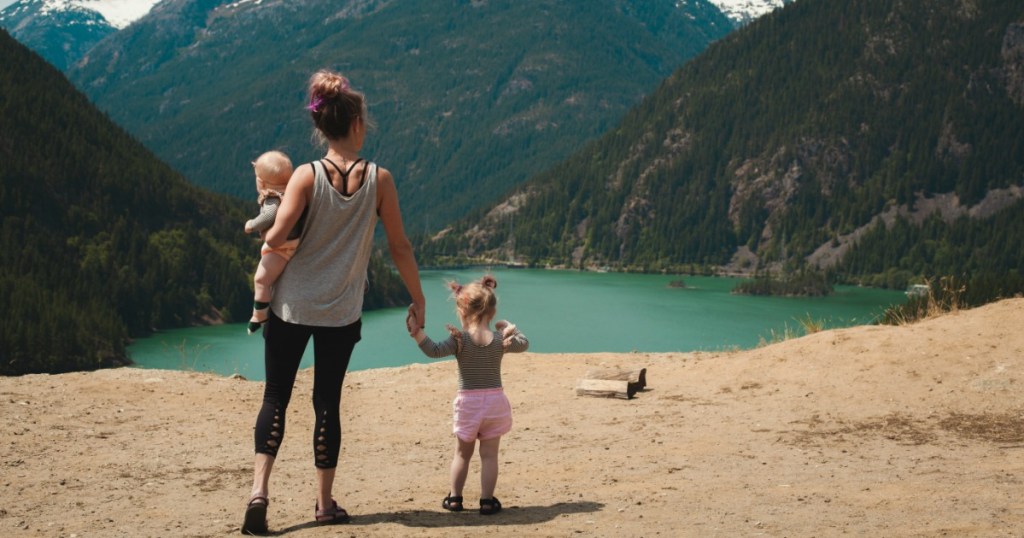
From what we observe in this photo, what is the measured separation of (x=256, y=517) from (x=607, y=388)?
8405 millimetres

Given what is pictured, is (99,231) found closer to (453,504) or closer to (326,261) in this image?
(453,504)

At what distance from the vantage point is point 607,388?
50.0 feet

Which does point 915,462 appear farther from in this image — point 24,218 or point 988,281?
point 24,218

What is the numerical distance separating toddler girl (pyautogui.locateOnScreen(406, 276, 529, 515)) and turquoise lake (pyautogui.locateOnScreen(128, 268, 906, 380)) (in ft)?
91.4

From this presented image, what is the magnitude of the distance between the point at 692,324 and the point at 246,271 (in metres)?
39.8

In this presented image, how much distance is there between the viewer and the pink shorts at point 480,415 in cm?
817

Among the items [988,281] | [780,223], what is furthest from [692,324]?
[780,223]

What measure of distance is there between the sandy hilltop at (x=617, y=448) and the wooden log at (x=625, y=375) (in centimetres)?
31

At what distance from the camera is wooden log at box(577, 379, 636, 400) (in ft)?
49.5

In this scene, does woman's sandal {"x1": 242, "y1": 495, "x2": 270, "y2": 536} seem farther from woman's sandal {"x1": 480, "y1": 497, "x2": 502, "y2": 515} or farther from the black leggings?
woman's sandal {"x1": 480, "y1": 497, "x2": 502, "y2": 515}

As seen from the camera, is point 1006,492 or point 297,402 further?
point 297,402

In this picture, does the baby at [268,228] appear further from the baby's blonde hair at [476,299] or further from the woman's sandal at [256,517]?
the baby's blonde hair at [476,299]

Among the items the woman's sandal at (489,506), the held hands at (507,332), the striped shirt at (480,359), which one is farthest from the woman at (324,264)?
the woman's sandal at (489,506)

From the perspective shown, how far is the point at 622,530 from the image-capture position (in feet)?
25.0
